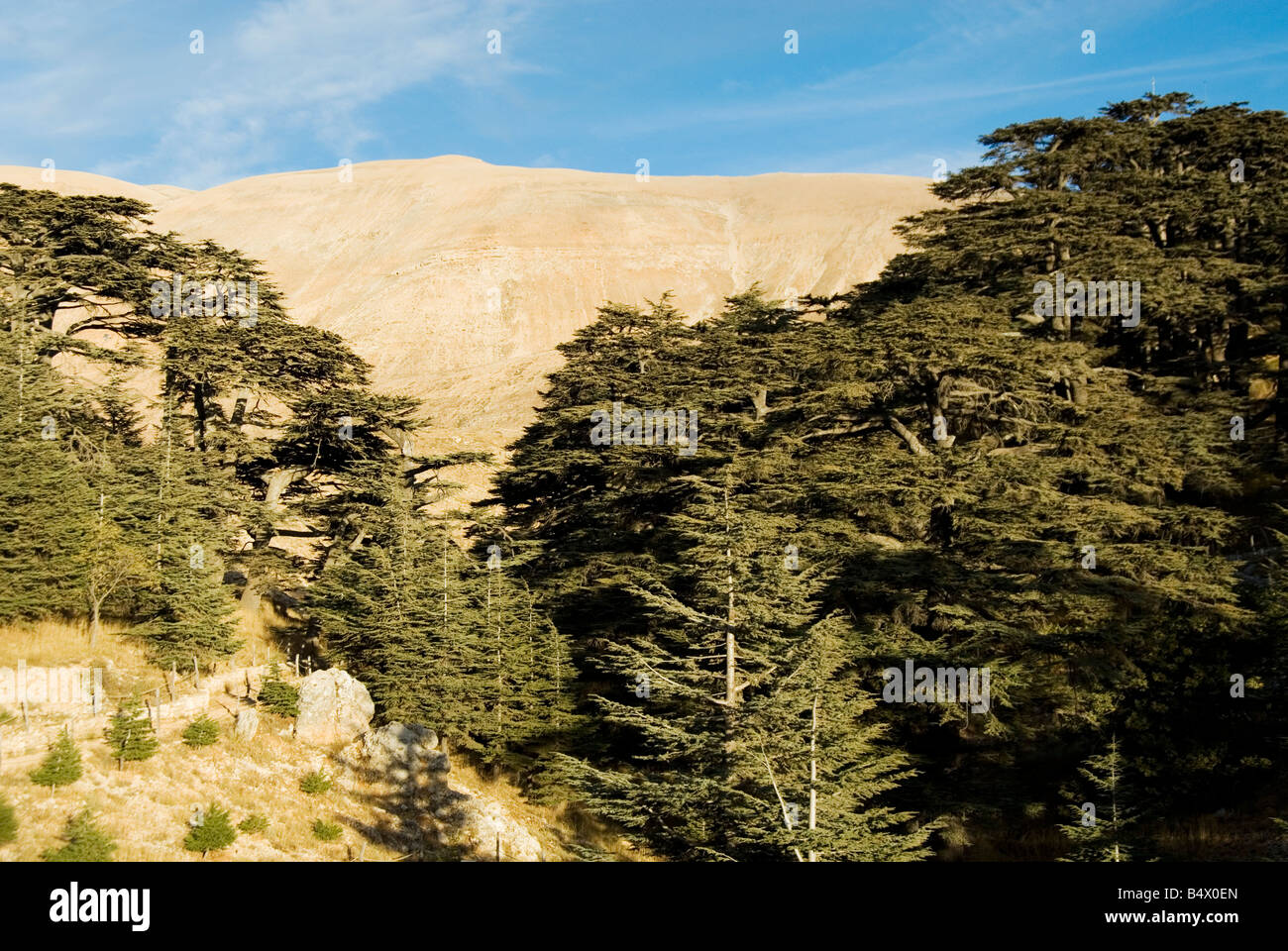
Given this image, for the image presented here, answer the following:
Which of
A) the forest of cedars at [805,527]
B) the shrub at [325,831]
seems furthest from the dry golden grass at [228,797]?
the forest of cedars at [805,527]

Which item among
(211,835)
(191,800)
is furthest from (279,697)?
(211,835)

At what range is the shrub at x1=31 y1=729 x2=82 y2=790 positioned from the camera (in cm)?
1318

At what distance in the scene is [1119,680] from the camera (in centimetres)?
1730

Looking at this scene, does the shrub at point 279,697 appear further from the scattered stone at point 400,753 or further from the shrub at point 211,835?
the shrub at point 211,835

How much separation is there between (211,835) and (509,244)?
123 metres

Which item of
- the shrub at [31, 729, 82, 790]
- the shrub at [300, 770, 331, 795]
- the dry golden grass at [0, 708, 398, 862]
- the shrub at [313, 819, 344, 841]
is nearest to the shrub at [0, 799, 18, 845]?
the dry golden grass at [0, 708, 398, 862]

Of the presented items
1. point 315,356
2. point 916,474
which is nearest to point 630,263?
point 315,356

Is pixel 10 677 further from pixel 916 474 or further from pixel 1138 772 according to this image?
pixel 1138 772

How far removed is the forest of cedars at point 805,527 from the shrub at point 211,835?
19.7 feet

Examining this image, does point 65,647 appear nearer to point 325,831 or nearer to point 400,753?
point 400,753

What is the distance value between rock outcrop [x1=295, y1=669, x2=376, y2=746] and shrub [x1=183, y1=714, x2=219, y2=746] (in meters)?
2.23

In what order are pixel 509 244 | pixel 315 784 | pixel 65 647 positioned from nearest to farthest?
pixel 315 784, pixel 65 647, pixel 509 244

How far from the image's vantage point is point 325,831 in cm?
1548

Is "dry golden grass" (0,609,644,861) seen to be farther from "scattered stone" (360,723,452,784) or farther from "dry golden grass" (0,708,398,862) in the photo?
"scattered stone" (360,723,452,784)
